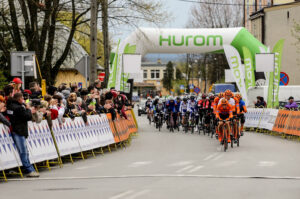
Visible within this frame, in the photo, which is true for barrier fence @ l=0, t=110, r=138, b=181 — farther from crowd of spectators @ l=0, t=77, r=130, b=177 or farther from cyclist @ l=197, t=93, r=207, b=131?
cyclist @ l=197, t=93, r=207, b=131

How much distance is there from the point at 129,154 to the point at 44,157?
4140 mm

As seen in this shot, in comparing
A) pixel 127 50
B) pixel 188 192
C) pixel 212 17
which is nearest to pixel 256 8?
pixel 212 17

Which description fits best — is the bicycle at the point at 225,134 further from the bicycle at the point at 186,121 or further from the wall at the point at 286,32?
the wall at the point at 286,32

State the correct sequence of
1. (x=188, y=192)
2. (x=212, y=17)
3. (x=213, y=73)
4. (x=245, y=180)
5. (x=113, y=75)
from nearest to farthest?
1. (x=188, y=192)
2. (x=245, y=180)
3. (x=113, y=75)
4. (x=212, y=17)
5. (x=213, y=73)

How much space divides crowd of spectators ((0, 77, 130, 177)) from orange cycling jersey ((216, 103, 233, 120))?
304 centimetres

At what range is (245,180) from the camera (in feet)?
35.6

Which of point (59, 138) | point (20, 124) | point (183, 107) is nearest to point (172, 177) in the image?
point (20, 124)

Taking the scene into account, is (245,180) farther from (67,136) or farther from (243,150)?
(243,150)

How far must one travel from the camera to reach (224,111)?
1827cm

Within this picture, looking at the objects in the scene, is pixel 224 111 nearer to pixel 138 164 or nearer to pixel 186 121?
pixel 138 164

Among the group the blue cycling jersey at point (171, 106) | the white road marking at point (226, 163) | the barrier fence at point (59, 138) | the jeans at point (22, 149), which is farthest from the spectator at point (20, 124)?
the blue cycling jersey at point (171, 106)

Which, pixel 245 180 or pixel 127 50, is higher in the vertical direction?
pixel 127 50

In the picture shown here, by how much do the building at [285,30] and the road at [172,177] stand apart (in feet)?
135

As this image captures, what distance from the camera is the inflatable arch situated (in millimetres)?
27734
